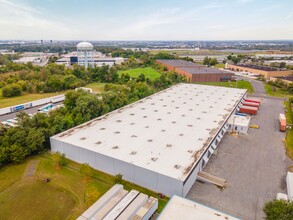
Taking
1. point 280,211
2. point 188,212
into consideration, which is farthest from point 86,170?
point 280,211

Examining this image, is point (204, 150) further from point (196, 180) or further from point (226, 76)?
point (226, 76)

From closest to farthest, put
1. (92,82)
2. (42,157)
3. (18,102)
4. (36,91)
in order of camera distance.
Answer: (42,157) → (18,102) → (36,91) → (92,82)

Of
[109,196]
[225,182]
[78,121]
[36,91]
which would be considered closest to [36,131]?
[78,121]

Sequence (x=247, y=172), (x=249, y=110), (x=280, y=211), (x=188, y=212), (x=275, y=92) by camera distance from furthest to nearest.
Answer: (x=275, y=92) < (x=249, y=110) < (x=247, y=172) < (x=188, y=212) < (x=280, y=211)

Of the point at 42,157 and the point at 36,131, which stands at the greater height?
the point at 36,131

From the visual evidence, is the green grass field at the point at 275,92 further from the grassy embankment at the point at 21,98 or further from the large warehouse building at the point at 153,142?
the grassy embankment at the point at 21,98

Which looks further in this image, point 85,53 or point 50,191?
point 85,53

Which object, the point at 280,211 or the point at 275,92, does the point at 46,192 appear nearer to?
the point at 280,211
